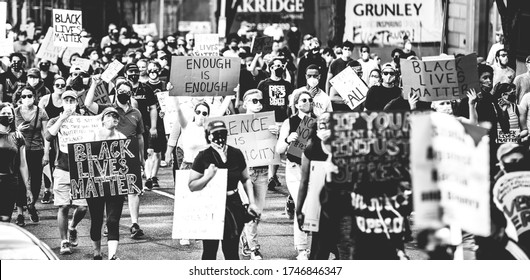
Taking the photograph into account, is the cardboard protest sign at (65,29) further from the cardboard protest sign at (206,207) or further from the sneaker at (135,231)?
the cardboard protest sign at (206,207)

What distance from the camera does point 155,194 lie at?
60.2 feet

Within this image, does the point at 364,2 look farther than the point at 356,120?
Yes

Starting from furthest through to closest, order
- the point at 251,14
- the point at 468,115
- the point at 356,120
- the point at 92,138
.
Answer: the point at 251,14 → the point at 468,115 → the point at 92,138 → the point at 356,120

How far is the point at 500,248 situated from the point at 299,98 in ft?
13.6

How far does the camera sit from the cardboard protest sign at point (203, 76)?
1616cm

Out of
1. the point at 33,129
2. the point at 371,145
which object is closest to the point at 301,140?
the point at 371,145

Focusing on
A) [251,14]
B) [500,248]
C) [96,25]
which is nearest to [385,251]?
[500,248]

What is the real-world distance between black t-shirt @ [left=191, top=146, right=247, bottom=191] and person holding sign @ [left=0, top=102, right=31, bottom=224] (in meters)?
3.00

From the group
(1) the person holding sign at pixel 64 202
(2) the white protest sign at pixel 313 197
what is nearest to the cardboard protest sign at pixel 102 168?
(1) the person holding sign at pixel 64 202

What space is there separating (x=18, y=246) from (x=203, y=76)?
22.9 feet

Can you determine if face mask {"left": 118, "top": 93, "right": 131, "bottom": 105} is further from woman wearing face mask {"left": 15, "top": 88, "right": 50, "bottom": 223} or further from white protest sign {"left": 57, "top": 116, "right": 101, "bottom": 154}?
woman wearing face mask {"left": 15, "top": 88, "right": 50, "bottom": 223}

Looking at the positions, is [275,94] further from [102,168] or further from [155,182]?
[102,168]

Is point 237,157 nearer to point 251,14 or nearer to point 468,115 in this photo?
point 468,115

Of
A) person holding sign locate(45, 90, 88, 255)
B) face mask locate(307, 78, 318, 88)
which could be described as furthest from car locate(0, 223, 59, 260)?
face mask locate(307, 78, 318, 88)
